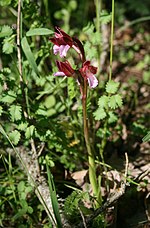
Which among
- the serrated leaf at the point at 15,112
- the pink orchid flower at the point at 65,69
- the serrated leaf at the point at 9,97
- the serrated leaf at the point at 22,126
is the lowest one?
the serrated leaf at the point at 22,126

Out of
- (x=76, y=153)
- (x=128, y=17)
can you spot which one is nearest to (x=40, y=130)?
(x=76, y=153)

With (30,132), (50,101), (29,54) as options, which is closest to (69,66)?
(29,54)

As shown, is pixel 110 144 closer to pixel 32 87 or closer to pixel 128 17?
pixel 32 87

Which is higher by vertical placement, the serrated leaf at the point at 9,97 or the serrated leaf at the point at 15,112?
the serrated leaf at the point at 9,97

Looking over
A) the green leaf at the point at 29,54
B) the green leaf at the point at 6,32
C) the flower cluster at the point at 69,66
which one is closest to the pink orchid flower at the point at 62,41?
the flower cluster at the point at 69,66

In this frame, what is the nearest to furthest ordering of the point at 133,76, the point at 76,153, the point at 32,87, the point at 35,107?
the point at 35,107 < the point at 76,153 < the point at 32,87 < the point at 133,76

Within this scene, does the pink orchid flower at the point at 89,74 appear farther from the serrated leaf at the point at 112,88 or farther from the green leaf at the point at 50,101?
the green leaf at the point at 50,101

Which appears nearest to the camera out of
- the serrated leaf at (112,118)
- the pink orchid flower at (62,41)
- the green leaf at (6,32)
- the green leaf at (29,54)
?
the pink orchid flower at (62,41)

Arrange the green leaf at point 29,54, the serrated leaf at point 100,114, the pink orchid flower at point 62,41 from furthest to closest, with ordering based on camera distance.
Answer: the serrated leaf at point 100,114
the green leaf at point 29,54
the pink orchid flower at point 62,41

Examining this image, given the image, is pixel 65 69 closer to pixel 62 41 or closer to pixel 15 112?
pixel 62 41
